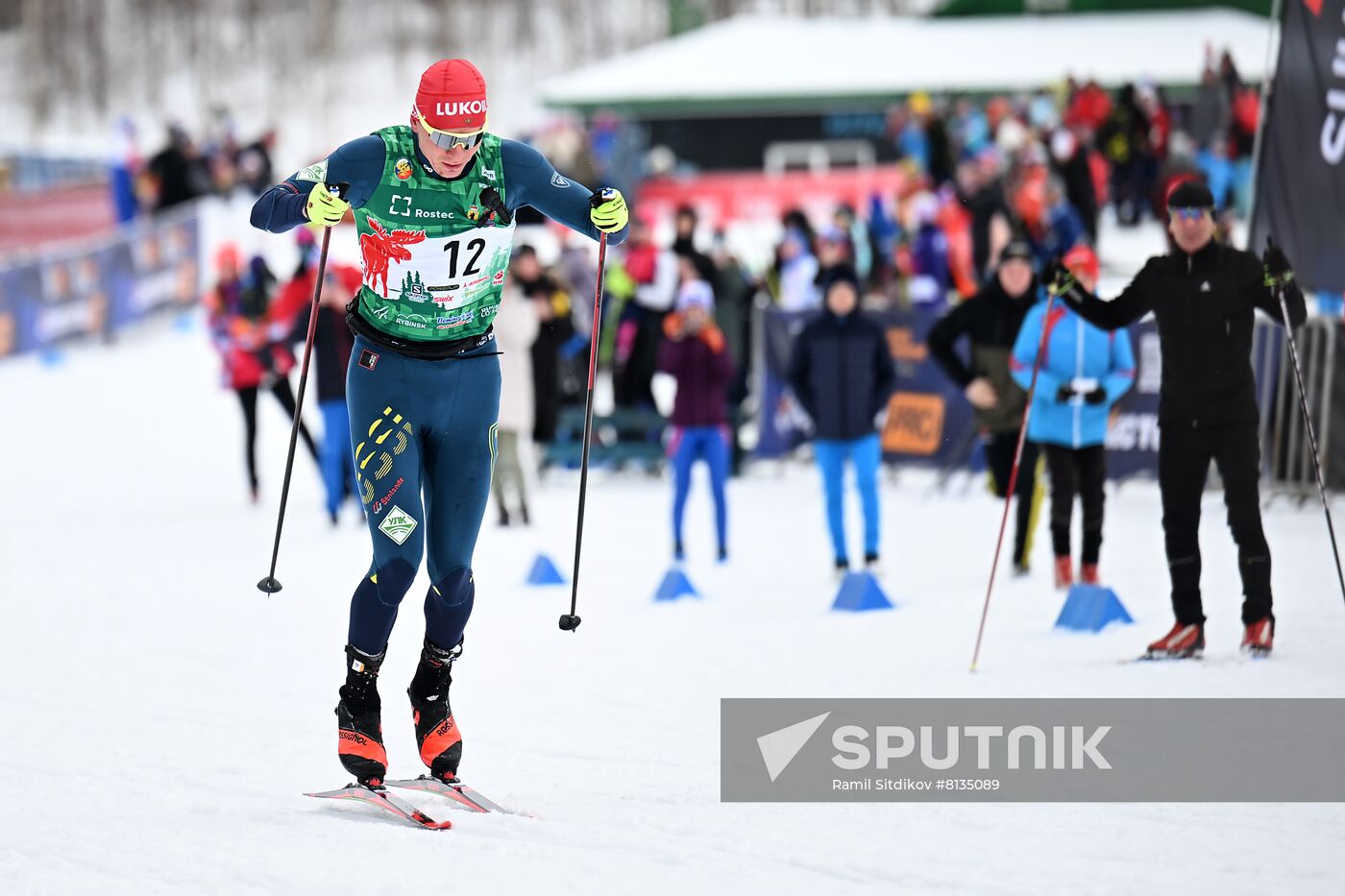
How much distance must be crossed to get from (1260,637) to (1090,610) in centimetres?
116

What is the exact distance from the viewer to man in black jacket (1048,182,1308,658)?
276 inches

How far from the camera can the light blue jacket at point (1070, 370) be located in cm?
920

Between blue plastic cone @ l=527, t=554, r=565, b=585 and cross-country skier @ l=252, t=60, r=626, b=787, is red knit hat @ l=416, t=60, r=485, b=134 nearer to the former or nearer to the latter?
cross-country skier @ l=252, t=60, r=626, b=787

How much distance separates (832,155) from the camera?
1403 inches

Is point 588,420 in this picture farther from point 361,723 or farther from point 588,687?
point 588,687

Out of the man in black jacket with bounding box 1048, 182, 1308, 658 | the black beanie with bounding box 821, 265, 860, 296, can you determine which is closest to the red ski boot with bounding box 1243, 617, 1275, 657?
the man in black jacket with bounding box 1048, 182, 1308, 658

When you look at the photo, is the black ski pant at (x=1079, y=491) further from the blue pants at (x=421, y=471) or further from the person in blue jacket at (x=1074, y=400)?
the blue pants at (x=421, y=471)

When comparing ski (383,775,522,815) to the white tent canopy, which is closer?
ski (383,775,522,815)

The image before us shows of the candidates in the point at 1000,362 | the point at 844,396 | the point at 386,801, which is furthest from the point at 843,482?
the point at 386,801

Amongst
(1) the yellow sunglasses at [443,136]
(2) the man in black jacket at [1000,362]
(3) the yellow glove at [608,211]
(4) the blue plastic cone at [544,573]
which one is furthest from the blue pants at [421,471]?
(2) the man in black jacket at [1000,362]

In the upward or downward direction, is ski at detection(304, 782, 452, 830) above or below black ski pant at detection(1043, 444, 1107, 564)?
above

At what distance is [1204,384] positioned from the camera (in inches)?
277

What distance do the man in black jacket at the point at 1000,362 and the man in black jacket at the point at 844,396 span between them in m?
0.37

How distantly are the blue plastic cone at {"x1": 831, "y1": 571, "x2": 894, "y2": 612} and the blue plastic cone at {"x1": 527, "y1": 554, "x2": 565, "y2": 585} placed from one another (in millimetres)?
1846
